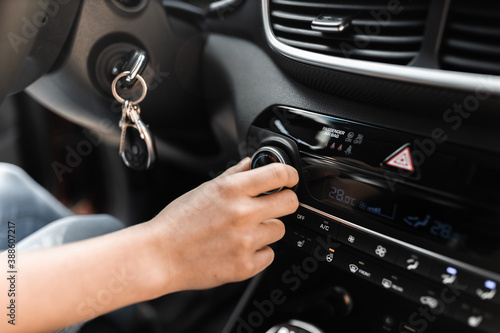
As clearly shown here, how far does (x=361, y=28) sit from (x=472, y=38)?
0.16m

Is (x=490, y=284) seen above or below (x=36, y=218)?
above

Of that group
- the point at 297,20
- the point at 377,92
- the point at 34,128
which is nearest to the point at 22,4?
the point at 297,20

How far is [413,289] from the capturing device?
681 mm

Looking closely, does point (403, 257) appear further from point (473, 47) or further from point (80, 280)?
point (80, 280)

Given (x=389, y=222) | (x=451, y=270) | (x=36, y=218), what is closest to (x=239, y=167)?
(x=389, y=222)

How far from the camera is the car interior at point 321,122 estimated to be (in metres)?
0.61

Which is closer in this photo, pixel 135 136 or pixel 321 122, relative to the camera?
pixel 321 122

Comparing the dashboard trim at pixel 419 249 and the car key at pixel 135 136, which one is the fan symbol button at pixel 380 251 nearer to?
the dashboard trim at pixel 419 249

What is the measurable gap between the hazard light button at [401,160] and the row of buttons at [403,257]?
12cm

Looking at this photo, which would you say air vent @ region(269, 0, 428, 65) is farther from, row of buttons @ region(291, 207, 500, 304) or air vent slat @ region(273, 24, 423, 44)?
row of buttons @ region(291, 207, 500, 304)

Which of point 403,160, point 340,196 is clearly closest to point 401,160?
point 403,160

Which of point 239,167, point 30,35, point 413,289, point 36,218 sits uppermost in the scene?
point 30,35

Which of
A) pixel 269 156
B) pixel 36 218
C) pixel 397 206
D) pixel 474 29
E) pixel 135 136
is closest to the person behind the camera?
pixel 474 29

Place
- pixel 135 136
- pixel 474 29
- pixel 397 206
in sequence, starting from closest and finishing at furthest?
1. pixel 474 29
2. pixel 397 206
3. pixel 135 136
